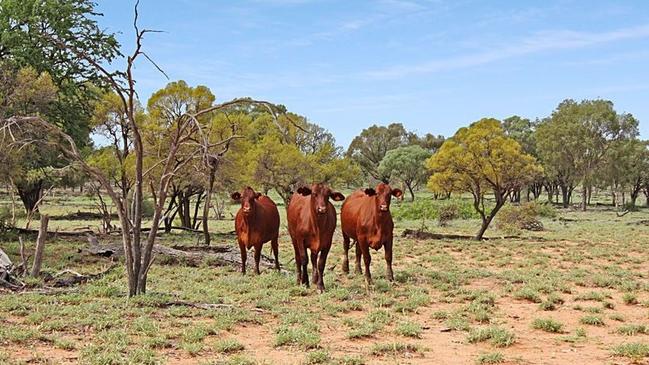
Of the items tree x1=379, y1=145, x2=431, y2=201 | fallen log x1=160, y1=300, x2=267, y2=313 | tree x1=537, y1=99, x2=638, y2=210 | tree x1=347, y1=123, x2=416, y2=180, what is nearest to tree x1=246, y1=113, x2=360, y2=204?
fallen log x1=160, y1=300, x2=267, y2=313

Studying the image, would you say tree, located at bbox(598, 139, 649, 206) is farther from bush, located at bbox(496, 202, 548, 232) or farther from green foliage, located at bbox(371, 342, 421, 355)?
green foliage, located at bbox(371, 342, 421, 355)

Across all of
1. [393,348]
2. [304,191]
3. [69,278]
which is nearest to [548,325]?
[393,348]

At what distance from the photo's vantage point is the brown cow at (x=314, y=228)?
40.4ft

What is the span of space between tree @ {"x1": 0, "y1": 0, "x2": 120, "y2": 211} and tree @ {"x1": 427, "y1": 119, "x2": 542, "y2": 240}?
1580cm

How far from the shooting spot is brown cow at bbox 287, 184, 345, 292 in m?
12.3

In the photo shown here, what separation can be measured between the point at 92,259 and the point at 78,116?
9800 mm

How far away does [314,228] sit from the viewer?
12625 millimetres

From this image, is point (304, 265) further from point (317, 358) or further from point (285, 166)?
point (285, 166)

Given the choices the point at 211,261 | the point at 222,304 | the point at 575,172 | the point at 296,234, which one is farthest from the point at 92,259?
the point at 575,172

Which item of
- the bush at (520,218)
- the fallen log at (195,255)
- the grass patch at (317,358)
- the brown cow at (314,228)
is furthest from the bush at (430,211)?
the grass patch at (317,358)

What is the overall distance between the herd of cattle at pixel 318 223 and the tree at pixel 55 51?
31.4 feet

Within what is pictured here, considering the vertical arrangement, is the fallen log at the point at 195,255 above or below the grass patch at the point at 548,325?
above

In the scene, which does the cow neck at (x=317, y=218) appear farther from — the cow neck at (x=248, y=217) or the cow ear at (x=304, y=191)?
the cow neck at (x=248, y=217)

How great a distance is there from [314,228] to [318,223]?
→ 15 cm
